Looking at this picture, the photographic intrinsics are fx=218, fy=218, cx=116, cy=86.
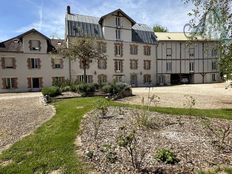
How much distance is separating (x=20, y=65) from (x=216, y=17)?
76.9 ft

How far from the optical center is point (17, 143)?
20.9 feet

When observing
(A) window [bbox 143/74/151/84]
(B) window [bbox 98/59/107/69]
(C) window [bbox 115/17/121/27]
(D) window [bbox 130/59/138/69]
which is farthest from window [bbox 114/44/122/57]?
(A) window [bbox 143/74/151/84]

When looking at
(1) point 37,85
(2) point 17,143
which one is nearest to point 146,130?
(2) point 17,143

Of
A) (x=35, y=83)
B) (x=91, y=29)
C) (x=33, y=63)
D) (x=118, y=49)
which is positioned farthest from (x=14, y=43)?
(x=118, y=49)

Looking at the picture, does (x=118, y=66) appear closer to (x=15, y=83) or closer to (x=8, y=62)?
(x=15, y=83)

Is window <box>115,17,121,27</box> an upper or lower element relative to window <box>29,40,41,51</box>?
upper

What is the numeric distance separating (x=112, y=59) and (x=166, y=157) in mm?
29908

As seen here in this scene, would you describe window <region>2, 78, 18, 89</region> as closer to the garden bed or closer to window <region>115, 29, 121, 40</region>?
window <region>115, 29, 121, 40</region>

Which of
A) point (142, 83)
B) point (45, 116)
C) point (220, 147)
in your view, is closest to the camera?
point (220, 147)

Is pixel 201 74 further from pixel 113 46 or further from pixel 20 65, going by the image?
pixel 20 65

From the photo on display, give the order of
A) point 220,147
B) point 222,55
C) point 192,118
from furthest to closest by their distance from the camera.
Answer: point 222,55
point 192,118
point 220,147

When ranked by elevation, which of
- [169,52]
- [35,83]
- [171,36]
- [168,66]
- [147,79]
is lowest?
[35,83]

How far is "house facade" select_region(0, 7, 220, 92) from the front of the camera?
90.4 ft

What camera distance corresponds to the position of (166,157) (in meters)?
4.61
